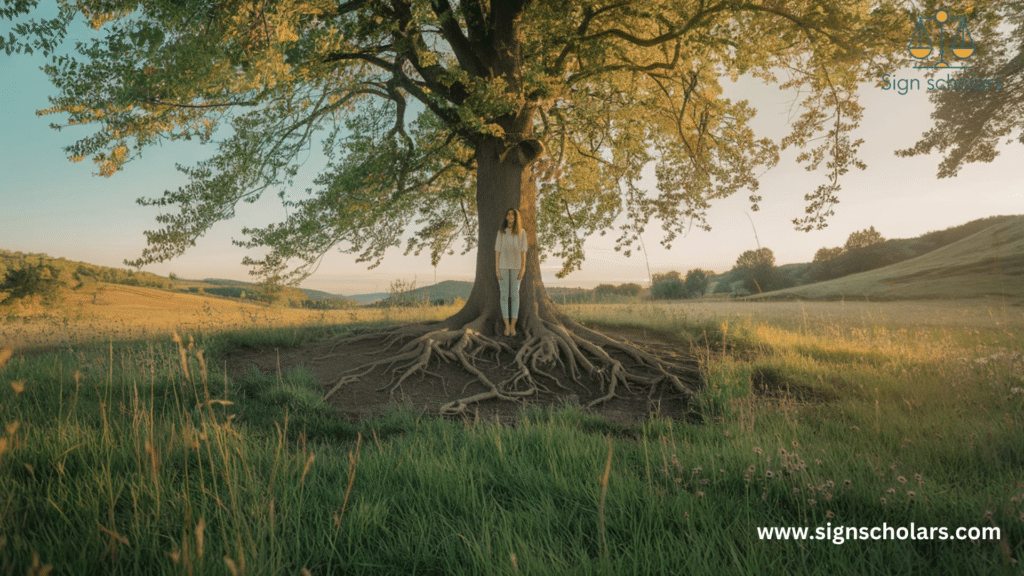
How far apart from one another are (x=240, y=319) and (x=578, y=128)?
10.6 m

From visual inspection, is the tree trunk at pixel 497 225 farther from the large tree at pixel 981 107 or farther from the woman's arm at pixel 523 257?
the large tree at pixel 981 107

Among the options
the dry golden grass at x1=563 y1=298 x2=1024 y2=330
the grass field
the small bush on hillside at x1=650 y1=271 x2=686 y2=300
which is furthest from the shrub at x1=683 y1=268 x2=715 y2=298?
the grass field

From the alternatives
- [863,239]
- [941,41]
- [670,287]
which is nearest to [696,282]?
[670,287]

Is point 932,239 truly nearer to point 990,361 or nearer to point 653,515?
point 990,361

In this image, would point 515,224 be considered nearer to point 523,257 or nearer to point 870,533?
point 523,257

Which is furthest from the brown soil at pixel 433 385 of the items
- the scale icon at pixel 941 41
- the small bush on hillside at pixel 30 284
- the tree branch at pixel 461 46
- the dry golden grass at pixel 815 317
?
the small bush on hillside at pixel 30 284

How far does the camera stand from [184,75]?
646cm

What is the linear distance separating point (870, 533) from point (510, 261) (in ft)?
26.2

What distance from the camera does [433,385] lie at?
26.6 feet

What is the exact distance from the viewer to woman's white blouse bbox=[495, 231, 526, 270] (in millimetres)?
10039

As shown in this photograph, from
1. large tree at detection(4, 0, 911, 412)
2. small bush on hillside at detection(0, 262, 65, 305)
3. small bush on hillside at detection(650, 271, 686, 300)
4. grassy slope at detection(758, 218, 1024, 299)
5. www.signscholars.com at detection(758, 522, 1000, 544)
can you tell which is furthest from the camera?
small bush on hillside at detection(650, 271, 686, 300)

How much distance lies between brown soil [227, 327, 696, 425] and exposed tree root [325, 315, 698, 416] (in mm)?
109

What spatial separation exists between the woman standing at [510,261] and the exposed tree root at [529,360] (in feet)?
1.59

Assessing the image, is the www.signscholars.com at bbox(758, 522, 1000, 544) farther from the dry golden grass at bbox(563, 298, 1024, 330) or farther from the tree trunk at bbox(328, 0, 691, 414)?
the dry golden grass at bbox(563, 298, 1024, 330)
